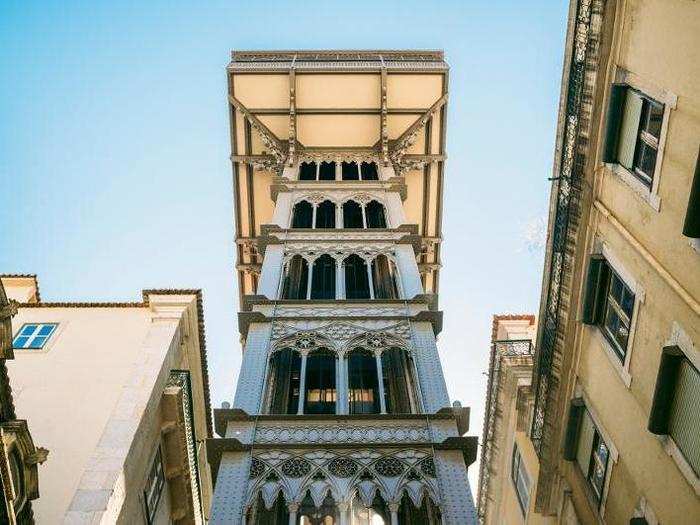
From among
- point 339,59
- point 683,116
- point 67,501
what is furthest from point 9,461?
point 339,59

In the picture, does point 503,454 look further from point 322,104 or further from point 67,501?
point 322,104

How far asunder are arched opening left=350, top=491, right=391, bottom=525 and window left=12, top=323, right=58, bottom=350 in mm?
8025

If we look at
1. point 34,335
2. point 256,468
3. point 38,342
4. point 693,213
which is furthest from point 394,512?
point 34,335

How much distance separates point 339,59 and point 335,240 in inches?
481

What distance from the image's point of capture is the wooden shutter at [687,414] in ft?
27.8

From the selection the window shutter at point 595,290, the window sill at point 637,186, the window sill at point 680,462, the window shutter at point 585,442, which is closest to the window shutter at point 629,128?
the window sill at point 637,186

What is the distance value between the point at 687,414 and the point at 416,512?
244 inches

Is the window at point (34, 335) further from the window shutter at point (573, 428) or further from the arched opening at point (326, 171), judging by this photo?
the arched opening at point (326, 171)

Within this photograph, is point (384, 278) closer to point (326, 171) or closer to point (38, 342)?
point (38, 342)

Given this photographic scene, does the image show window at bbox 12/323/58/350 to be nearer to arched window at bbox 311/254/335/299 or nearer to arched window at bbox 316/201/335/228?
arched window at bbox 311/254/335/299

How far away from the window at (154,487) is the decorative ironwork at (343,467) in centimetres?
435

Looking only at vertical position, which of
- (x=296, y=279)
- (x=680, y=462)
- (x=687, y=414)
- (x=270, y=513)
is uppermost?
(x=687, y=414)

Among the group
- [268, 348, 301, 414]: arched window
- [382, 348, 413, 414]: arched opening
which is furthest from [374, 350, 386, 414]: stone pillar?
[268, 348, 301, 414]: arched window

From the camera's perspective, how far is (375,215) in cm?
2741
